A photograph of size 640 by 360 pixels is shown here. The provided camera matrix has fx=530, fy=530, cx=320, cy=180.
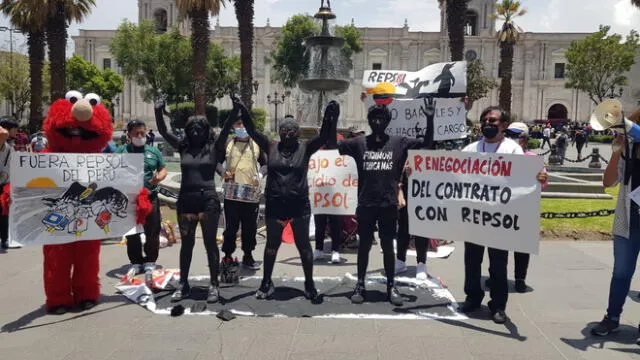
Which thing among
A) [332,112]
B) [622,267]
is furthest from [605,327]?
[332,112]

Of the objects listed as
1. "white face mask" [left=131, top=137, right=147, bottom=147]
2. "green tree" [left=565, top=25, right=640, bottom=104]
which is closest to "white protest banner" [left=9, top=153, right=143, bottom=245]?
"white face mask" [left=131, top=137, right=147, bottom=147]

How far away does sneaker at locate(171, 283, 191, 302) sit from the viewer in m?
5.45

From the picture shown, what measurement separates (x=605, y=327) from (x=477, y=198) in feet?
5.10

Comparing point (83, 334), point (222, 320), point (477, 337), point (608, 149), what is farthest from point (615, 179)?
point (608, 149)

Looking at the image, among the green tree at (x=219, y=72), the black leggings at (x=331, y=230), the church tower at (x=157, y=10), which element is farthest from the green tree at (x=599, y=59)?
the black leggings at (x=331, y=230)

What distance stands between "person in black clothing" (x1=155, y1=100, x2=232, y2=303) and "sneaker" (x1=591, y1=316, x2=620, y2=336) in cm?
356

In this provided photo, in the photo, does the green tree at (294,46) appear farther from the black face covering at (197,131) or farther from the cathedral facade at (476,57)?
the black face covering at (197,131)

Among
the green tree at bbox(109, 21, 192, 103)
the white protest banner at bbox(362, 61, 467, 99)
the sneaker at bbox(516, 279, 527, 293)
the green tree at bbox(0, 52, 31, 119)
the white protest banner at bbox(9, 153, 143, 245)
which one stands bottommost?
the sneaker at bbox(516, 279, 527, 293)

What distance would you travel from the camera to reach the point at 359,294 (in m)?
5.47

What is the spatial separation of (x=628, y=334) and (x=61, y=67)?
24.0 m

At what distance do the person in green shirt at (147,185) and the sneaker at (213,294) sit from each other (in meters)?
0.98

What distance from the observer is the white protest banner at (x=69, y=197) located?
5.11m

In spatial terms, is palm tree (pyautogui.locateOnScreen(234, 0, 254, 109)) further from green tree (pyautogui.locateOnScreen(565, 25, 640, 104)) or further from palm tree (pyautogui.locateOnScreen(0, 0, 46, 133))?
green tree (pyautogui.locateOnScreen(565, 25, 640, 104))

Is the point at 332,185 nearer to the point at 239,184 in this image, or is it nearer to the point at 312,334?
the point at 239,184
